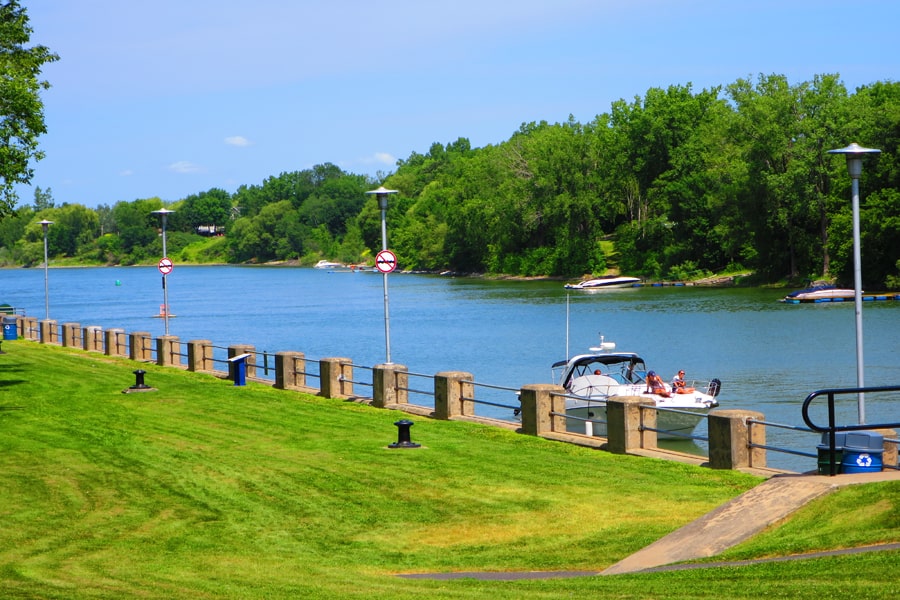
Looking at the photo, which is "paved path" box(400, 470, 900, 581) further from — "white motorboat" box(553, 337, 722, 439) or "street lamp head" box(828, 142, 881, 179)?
"white motorboat" box(553, 337, 722, 439)

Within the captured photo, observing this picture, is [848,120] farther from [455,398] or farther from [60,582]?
[60,582]

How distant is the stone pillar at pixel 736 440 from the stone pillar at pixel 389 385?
1028cm

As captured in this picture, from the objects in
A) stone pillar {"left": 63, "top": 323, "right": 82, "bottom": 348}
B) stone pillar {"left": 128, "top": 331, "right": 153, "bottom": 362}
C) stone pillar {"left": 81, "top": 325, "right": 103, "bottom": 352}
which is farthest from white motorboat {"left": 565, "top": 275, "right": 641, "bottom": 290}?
stone pillar {"left": 128, "top": 331, "right": 153, "bottom": 362}

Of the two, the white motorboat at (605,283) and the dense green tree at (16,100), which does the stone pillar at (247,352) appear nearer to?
the dense green tree at (16,100)

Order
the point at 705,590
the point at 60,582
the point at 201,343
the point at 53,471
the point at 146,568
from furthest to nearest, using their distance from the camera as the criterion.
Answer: the point at 201,343 < the point at 53,471 < the point at 146,568 < the point at 60,582 < the point at 705,590

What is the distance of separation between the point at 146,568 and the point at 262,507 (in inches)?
134

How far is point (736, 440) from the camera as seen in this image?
16859 mm

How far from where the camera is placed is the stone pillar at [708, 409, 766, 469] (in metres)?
16.8

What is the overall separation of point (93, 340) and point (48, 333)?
210 inches

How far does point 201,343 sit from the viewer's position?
35.8m

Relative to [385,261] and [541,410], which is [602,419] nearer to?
[385,261]

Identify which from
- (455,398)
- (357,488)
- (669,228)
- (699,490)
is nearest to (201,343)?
(455,398)

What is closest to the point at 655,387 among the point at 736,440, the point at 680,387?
the point at 680,387

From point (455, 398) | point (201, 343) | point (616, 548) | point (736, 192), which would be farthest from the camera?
point (736, 192)
